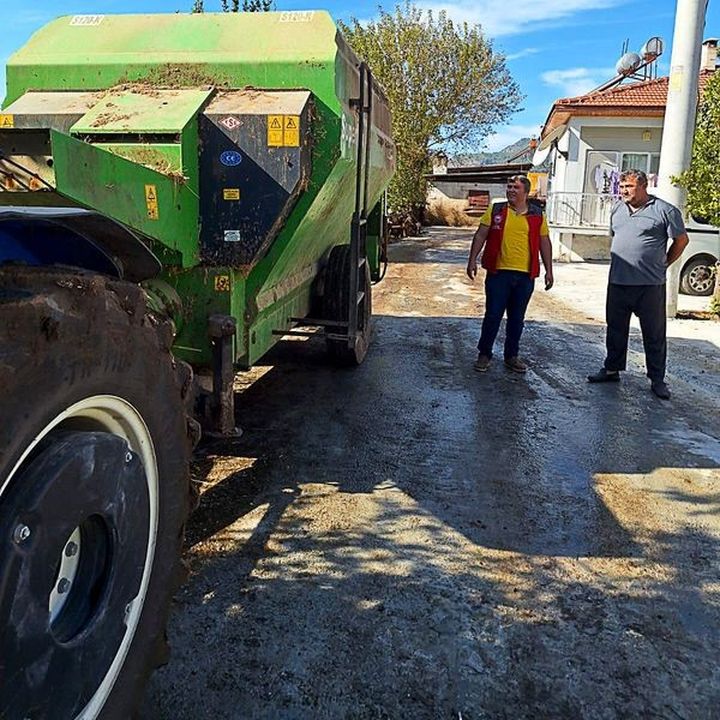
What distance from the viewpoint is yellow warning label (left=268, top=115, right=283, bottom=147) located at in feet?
12.9

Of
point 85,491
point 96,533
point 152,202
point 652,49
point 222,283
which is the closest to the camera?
point 85,491

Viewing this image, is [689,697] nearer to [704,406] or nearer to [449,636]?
[449,636]

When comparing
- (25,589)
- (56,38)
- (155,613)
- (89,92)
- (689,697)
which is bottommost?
(689,697)

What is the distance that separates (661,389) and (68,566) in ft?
18.7

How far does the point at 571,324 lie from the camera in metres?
9.93

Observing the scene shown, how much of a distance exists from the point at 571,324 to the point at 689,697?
25.5ft

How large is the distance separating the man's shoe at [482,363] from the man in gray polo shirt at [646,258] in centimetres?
130

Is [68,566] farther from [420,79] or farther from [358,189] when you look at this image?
[420,79]

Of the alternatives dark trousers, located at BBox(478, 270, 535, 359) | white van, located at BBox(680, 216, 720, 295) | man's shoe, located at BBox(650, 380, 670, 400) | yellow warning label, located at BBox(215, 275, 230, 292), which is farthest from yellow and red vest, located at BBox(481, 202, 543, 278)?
white van, located at BBox(680, 216, 720, 295)

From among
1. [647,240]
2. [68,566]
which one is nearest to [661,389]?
[647,240]

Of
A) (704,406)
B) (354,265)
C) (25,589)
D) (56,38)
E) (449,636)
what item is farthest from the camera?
(704,406)

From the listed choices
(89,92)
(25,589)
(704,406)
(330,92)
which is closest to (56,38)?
(89,92)

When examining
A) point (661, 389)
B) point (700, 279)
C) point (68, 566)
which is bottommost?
point (661, 389)

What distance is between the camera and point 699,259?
13000 mm
